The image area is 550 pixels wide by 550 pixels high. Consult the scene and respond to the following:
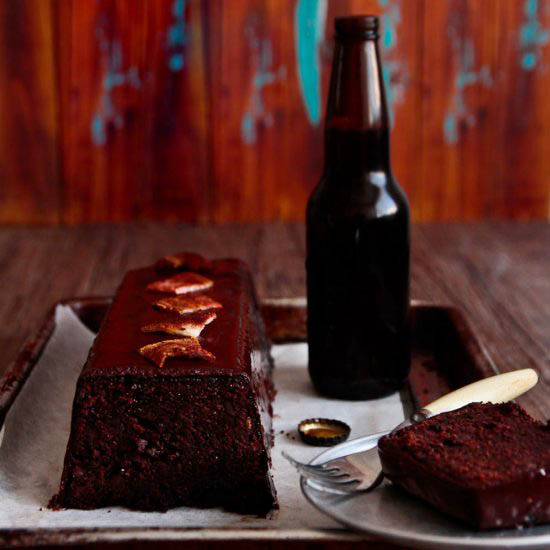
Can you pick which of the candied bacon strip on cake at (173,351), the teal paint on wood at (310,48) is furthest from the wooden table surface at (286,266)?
the candied bacon strip on cake at (173,351)

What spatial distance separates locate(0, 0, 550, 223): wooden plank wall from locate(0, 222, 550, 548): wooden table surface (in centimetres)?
10

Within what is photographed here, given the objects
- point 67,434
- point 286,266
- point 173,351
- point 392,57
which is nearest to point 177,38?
point 392,57

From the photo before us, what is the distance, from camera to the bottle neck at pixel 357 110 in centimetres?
138

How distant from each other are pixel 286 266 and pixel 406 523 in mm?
1429

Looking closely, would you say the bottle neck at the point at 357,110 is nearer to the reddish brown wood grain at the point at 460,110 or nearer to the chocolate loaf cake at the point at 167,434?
the chocolate loaf cake at the point at 167,434

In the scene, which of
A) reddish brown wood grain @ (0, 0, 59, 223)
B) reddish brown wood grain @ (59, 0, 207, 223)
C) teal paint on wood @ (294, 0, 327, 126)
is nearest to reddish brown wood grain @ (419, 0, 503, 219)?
teal paint on wood @ (294, 0, 327, 126)

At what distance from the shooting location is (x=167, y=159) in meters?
2.81

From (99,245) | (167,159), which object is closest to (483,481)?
(99,245)

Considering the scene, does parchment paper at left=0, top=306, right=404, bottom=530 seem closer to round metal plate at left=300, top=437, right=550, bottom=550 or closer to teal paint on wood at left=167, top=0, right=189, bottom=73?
round metal plate at left=300, top=437, right=550, bottom=550

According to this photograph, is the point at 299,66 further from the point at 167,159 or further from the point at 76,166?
the point at 76,166

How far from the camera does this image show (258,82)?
277 cm

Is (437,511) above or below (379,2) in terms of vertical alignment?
below

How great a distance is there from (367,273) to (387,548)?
539 mm

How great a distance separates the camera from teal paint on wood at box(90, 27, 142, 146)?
2.74 metres
